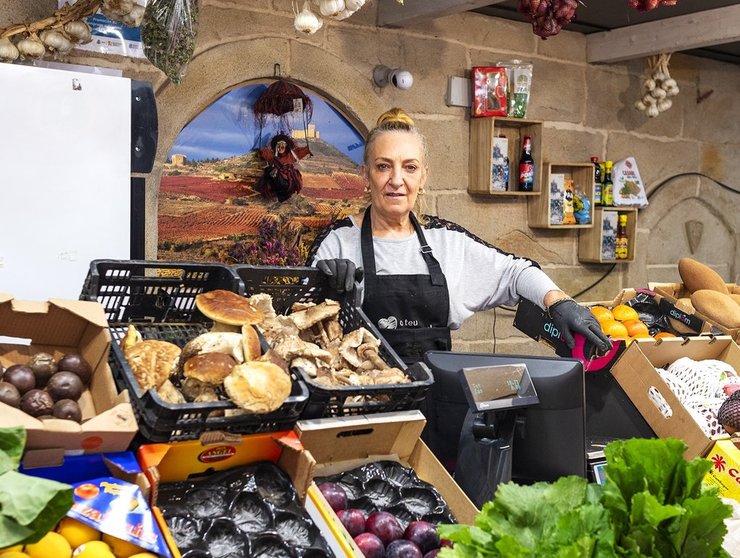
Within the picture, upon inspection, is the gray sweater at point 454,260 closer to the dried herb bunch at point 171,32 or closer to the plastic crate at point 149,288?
the dried herb bunch at point 171,32

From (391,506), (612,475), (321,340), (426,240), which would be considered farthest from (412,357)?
(612,475)

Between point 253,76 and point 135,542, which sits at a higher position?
point 253,76

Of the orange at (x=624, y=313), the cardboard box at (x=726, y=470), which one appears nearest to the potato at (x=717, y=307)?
the orange at (x=624, y=313)

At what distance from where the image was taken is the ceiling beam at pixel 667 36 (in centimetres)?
444

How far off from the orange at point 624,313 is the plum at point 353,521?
1.94 meters

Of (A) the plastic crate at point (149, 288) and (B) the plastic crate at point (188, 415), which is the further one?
(A) the plastic crate at point (149, 288)

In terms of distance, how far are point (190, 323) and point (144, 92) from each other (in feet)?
4.26

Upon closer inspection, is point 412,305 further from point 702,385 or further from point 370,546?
point 370,546

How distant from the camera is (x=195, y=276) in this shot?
1914 mm

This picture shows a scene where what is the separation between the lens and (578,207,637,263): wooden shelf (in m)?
5.27

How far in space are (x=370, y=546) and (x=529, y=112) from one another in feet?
13.1

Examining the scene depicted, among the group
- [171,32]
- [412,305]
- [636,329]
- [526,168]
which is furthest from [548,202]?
[171,32]

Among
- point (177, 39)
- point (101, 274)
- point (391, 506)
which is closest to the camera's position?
point (391, 506)

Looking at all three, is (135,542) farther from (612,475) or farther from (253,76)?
(253,76)
